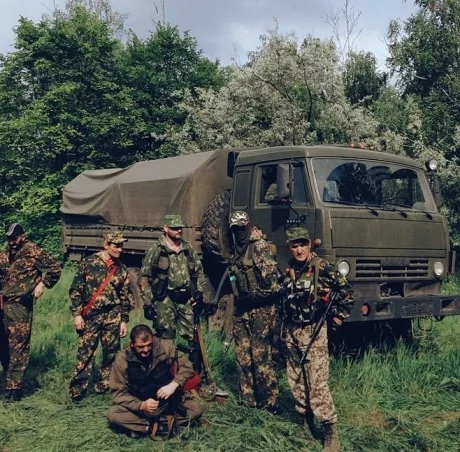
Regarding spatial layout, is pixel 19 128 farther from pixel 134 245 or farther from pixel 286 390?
pixel 286 390

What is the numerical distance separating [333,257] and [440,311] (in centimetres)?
138

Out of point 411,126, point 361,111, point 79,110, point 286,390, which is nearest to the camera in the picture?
point 286,390

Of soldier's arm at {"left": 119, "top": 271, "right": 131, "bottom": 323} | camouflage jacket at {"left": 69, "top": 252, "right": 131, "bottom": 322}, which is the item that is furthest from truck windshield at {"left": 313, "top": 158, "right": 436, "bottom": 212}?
camouflage jacket at {"left": 69, "top": 252, "right": 131, "bottom": 322}

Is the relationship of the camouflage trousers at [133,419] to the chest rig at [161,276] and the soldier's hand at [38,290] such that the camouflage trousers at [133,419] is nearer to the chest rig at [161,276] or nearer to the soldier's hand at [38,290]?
the chest rig at [161,276]

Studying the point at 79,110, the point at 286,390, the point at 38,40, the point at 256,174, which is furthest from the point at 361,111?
the point at 286,390

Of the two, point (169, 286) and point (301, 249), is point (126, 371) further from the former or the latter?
point (301, 249)

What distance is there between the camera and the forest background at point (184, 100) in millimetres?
17672

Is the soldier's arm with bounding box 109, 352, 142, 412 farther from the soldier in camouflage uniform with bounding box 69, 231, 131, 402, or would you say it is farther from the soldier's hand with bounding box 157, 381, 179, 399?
the soldier in camouflage uniform with bounding box 69, 231, 131, 402

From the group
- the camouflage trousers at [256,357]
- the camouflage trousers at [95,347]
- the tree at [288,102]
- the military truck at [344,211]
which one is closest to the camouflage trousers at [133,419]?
the camouflage trousers at [256,357]

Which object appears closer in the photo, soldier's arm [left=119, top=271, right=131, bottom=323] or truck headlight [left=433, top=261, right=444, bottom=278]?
soldier's arm [left=119, top=271, right=131, bottom=323]

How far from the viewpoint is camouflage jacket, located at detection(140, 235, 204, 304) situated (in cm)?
598

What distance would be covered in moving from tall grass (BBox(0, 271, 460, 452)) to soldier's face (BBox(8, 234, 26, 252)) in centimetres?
137

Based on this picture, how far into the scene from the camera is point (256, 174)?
7.32 metres

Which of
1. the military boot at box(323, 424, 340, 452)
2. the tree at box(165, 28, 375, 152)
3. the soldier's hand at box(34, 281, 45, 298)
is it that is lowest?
the military boot at box(323, 424, 340, 452)
